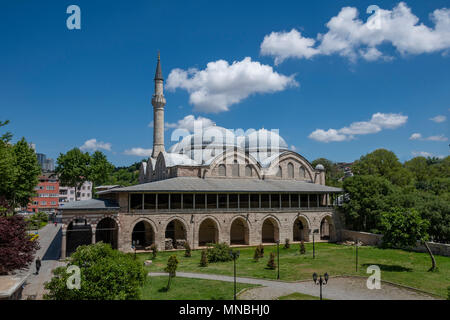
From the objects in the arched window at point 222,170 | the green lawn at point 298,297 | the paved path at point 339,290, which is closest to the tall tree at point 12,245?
the paved path at point 339,290

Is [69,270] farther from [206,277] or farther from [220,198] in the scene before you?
[220,198]

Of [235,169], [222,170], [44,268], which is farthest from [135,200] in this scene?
[235,169]

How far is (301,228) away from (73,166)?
3403cm

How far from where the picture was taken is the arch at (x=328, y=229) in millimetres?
36459

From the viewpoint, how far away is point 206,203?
31719 millimetres

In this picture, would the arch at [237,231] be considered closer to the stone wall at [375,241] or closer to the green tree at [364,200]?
the stone wall at [375,241]

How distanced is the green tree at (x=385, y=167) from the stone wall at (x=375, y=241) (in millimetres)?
16784

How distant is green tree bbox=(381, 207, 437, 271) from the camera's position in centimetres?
2145

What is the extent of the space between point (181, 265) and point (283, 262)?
749cm

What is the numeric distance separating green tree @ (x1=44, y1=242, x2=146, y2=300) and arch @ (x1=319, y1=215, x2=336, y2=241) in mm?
27898

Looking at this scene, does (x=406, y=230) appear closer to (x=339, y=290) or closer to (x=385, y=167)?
(x=339, y=290)

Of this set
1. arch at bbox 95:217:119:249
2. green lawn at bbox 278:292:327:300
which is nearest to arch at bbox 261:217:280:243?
arch at bbox 95:217:119:249
